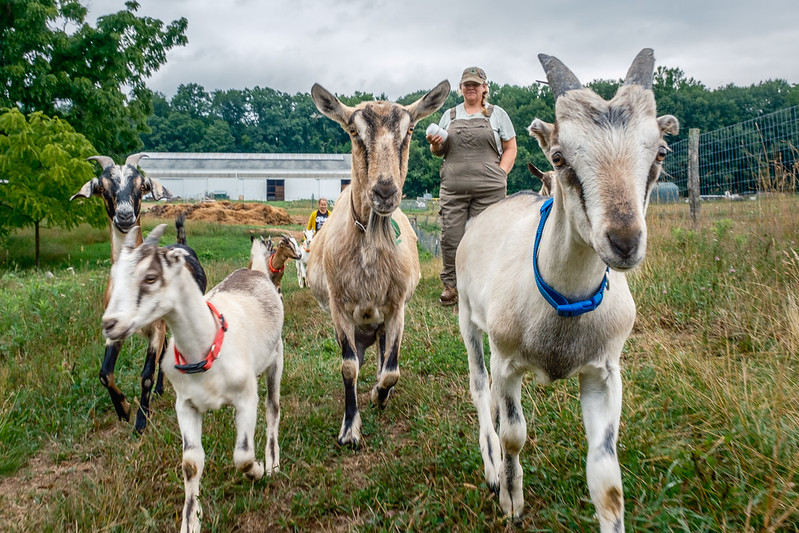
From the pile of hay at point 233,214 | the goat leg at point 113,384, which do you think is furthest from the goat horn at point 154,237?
the pile of hay at point 233,214

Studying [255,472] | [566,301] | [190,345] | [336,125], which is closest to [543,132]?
[566,301]

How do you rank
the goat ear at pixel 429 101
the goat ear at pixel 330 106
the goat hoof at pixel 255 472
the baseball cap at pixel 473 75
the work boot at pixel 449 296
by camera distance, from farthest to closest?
the work boot at pixel 449 296, the baseball cap at pixel 473 75, the goat ear at pixel 429 101, the goat ear at pixel 330 106, the goat hoof at pixel 255 472

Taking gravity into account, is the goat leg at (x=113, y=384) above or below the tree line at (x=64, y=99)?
below

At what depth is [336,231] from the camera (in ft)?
15.3

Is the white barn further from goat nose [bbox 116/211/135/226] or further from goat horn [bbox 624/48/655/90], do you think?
goat horn [bbox 624/48/655/90]

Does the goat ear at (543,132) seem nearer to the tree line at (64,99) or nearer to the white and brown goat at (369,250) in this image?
the white and brown goat at (369,250)

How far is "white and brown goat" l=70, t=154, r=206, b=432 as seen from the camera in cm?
466

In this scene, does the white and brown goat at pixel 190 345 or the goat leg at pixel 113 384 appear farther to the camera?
the goat leg at pixel 113 384

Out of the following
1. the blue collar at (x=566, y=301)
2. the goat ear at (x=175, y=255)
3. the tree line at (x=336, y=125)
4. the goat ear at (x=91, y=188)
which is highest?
the tree line at (x=336, y=125)

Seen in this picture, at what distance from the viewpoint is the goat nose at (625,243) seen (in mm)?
1639

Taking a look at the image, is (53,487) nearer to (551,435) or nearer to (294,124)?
(551,435)

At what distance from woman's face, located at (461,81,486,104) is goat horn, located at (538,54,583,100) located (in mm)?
3376

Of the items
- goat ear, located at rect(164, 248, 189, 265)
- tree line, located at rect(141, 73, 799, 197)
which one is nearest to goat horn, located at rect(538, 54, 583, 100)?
goat ear, located at rect(164, 248, 189, 265)

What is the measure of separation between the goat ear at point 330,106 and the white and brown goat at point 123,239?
178 centimetres
